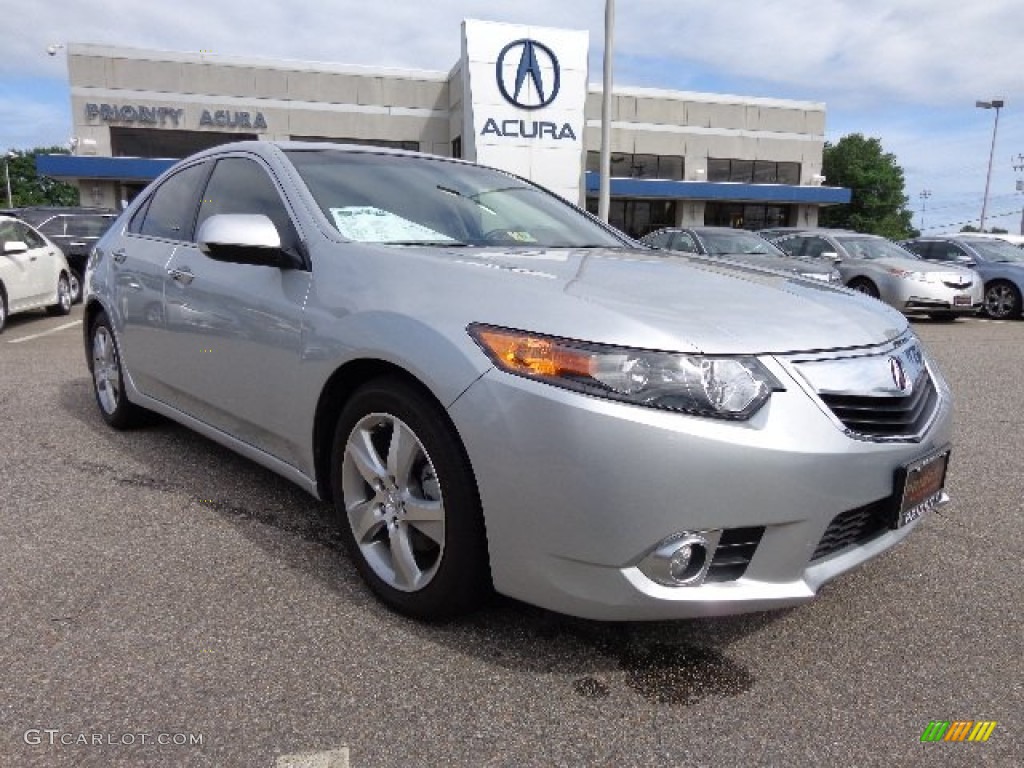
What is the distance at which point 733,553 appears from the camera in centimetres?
194

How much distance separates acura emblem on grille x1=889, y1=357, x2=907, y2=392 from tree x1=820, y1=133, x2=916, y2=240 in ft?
244

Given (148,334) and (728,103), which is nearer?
(148,334)

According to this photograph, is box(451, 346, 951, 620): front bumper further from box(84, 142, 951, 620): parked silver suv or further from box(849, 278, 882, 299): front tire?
box(849, 278, 882, 299): front tire

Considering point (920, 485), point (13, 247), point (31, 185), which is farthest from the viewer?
point (31, 185)

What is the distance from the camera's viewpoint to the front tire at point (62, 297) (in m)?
10.9

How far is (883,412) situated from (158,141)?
36.5 m

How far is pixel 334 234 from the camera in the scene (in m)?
2.66

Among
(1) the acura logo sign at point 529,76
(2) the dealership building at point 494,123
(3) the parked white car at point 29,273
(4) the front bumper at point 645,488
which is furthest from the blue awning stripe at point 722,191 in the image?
(4) the front bumper at point 645,488

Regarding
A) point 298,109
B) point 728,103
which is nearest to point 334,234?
point 298,109

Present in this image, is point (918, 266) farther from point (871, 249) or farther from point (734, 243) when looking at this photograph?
point (734, 243)

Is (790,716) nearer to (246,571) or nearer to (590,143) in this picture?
(246,571)

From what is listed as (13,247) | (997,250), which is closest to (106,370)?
(13,247)

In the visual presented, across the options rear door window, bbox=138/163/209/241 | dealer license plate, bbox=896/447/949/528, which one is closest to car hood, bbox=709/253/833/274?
rear door window, bbox=138/163/209/241

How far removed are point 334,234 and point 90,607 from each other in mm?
1454
